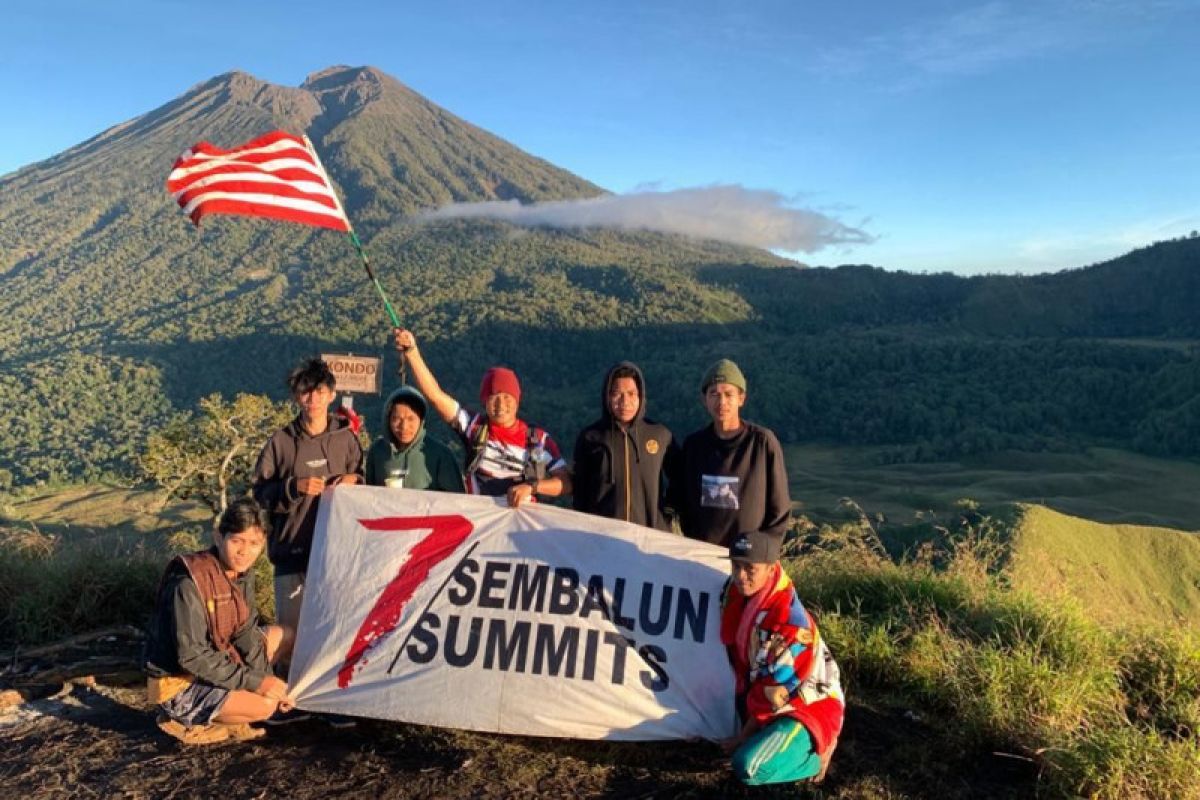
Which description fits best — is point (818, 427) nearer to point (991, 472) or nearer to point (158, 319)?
point (991, 472)

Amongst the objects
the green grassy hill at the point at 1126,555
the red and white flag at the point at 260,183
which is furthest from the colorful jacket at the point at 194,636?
the green grassy hill at the point at 1126,555

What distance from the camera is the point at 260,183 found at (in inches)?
217

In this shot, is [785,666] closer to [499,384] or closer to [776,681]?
[776,681]

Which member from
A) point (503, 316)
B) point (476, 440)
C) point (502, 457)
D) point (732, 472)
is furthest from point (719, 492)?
point (503, 316)

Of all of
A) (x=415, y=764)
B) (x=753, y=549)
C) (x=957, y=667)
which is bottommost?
(x=415, y=764)

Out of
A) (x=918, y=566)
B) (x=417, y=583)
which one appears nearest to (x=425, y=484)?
(x=417, y=583)

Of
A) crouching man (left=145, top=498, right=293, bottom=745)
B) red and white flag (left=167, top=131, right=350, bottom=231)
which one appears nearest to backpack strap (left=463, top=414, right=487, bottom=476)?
crouching man (left=145, top=498, right=293, bottom=745)

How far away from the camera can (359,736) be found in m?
3.82

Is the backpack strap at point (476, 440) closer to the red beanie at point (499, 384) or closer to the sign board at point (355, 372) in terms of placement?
the red beanie at point (499, 384)

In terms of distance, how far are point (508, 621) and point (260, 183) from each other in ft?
12.0

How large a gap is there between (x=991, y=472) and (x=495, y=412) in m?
61.2

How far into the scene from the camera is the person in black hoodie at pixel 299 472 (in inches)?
162

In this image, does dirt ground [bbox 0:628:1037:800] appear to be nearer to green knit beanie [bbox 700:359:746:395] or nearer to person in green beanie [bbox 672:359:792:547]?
person in green beanie [bbox 672:359:792:547]

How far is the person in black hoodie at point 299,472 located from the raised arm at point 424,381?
435 millimetres
